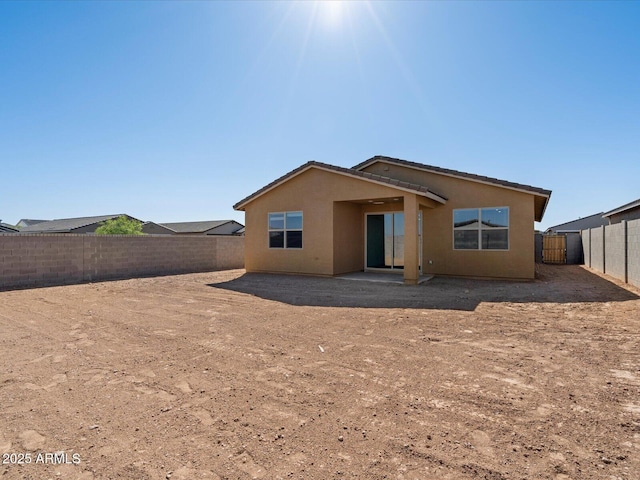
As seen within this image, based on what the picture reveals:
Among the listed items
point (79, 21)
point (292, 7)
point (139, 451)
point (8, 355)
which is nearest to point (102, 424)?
point (139, 451)

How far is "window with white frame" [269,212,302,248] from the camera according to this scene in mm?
13438

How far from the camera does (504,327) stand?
19.4 ft

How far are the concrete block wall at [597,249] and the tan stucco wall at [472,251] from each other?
5.90m

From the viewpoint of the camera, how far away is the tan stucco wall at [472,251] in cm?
1124

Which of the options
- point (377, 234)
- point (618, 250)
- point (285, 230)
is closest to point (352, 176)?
point (377, 234)

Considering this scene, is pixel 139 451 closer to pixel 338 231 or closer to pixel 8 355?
pixel 8 355

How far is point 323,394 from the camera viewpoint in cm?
338

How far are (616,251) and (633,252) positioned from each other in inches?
85.5

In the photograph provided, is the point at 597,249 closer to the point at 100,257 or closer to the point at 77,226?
the point at 100,257

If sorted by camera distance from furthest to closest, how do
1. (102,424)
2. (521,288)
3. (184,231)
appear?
1. (184,231)
2. (521,288)
3. (102,424)

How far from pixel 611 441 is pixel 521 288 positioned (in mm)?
8428

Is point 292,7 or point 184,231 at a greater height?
point 292,7

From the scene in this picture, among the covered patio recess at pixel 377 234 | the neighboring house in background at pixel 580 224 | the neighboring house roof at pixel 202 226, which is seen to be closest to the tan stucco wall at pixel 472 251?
the covered patio recess at pixel 377 234

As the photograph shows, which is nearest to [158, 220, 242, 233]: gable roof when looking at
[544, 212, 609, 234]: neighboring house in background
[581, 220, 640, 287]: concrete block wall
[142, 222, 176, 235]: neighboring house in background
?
[142, 222, 176, 235]: neighboring house in background
